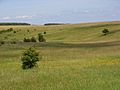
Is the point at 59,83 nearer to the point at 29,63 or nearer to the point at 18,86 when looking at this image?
the point at 18,86

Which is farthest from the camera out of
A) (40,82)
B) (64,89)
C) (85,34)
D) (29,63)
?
(85,34)

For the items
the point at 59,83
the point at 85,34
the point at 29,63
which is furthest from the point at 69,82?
the point at 85,34

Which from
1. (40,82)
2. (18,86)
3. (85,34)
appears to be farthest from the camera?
(85,34)

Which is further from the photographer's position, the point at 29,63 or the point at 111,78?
the point at 29,63

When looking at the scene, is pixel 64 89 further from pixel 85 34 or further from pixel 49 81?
pixel 85 34

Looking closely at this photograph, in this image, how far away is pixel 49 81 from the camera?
57.6 feet

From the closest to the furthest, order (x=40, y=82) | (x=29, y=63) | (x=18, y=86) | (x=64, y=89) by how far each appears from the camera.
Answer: (x=64, y=89) → (x=18, y=86) → (x=40, y=82) → (x=29, y=63)

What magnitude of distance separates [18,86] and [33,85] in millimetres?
663

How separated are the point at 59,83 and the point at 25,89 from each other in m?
1.94

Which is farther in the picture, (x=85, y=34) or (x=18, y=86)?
(x=85, y=34)

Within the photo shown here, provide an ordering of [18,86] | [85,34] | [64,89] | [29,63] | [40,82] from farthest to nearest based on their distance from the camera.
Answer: [85,34] < [29,63] < [40,82] < [18,86] < [64,89]

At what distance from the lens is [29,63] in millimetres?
30031

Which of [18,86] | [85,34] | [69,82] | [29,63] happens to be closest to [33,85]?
[18,86]

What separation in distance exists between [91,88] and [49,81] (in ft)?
10.8
